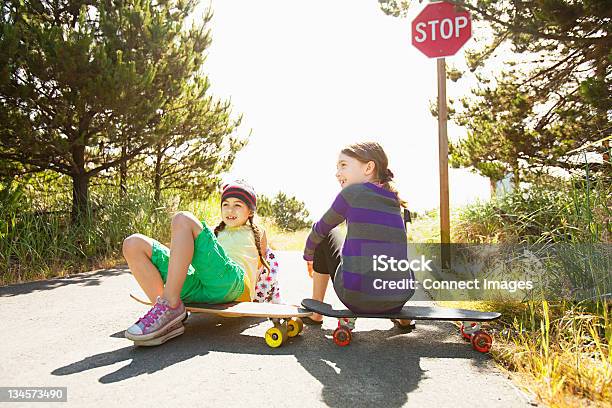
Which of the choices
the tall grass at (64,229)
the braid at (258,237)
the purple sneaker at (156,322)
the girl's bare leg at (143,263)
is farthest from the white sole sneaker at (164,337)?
the tall grass at (64,229)

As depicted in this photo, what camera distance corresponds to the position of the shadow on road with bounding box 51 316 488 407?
2.08m

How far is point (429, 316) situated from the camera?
2.48 metres

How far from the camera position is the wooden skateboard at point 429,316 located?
2492mm

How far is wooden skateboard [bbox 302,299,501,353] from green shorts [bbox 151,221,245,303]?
48cm

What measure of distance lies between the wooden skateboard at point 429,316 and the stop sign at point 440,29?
3.07 metres

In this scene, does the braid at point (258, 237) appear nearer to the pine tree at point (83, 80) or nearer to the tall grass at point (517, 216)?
the tall grass at point (517, 216)

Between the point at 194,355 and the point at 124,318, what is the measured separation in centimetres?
112

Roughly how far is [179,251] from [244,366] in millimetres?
698

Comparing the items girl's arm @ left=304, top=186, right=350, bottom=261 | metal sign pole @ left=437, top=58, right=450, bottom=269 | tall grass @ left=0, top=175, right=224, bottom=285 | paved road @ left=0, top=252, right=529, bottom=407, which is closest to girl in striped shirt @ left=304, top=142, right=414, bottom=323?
girl's arm @ left=304, top=186, right=350, bottom=261

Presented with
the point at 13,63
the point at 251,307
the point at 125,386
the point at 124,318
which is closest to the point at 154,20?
the point at 13,63

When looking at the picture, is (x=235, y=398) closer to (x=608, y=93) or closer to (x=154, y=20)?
(x=608, y=93)

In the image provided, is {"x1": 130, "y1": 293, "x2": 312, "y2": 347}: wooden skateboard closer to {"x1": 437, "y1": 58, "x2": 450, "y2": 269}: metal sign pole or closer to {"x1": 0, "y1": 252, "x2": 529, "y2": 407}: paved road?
{"x1": 0, "y1": 252, "x2": 529, "y2": 407}: paved road

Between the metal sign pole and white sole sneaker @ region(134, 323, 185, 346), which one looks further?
the metal sign pole

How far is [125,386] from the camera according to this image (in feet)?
7.00
